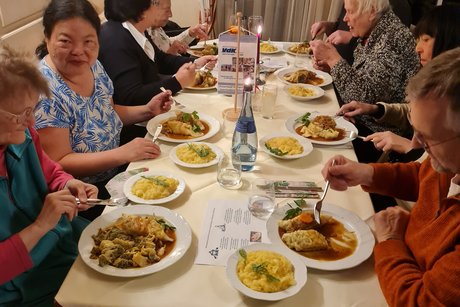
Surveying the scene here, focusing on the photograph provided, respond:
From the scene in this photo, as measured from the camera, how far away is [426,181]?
3.91 ft

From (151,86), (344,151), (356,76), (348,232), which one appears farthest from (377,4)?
(348,232)

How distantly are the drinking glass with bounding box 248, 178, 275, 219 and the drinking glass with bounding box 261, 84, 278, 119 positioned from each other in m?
0.61

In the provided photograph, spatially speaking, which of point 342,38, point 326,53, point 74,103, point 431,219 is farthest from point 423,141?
point 342,38

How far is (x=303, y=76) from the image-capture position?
2.43m

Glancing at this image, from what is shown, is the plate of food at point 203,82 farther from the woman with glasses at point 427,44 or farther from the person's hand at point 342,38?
the person's hand at point 342,38

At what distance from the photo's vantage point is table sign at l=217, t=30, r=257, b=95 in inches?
74.8

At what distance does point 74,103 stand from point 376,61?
1.61 metres

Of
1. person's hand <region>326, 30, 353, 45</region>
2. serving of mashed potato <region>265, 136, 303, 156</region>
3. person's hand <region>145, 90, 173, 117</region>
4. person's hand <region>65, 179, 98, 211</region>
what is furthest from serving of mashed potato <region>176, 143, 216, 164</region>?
person's hand <region>326, 30, 353, 45</region>

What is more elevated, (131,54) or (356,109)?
Answer: (131,54)

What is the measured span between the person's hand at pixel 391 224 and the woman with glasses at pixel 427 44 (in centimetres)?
93

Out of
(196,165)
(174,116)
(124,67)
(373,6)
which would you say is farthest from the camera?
(373,6)

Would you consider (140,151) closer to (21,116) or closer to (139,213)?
(139,213)

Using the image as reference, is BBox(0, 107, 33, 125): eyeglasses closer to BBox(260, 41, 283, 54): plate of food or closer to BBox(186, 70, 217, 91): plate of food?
BBox(186, 70, 217, 91): plate of food

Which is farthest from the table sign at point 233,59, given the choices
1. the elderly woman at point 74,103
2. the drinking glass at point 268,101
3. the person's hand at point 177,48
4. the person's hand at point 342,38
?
the person's hand at point 342,38
